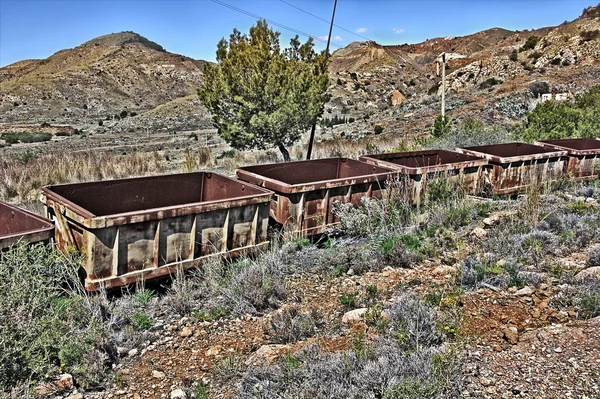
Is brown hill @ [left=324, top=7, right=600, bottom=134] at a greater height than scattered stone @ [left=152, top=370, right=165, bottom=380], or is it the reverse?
brown hill @ [left=324, top=7, right=600, bottom=134]

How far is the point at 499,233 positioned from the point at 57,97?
8491 centimetres

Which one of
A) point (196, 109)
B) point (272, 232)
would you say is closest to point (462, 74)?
point (196, 109)

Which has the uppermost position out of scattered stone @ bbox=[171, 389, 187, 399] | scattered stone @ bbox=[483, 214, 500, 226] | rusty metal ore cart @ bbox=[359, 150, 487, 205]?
rusty metal ore cart @ bbox=[359, 150, 487, 205]

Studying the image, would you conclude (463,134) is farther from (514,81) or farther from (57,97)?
(57,97)

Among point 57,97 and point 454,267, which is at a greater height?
point 57,97

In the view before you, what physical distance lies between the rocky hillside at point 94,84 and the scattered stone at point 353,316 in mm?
51234

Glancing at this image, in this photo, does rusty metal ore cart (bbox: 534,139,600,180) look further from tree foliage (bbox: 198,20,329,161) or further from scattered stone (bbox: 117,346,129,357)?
scattered stone (bbox: 117,346,129,357)

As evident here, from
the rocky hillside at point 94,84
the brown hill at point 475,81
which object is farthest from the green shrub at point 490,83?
the rocky hillside at point 94,84

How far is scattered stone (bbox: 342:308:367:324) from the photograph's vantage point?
15.6 feet

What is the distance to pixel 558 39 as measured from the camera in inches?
1849

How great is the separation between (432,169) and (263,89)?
667 centimetres

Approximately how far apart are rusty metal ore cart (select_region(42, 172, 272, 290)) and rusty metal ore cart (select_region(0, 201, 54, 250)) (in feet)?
0.72

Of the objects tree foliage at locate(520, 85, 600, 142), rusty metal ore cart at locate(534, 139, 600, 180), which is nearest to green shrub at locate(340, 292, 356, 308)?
rusty metal ore cart at locate(534, 139, 600, 180)

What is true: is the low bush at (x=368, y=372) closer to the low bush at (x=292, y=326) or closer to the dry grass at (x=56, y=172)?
the low bush at (x=292, y=326)
